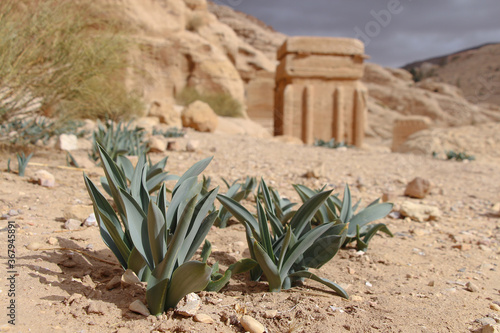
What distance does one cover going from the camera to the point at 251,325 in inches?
47.2

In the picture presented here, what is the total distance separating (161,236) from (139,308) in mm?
243

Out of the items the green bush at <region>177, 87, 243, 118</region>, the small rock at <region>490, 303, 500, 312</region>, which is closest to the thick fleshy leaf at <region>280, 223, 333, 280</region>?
the small rock at <region>490, 303, 500, 312</region>

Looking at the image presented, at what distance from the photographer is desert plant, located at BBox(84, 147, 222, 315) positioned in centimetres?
119

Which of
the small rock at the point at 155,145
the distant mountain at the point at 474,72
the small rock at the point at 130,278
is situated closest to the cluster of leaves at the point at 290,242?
the small rock at the point at 130,278

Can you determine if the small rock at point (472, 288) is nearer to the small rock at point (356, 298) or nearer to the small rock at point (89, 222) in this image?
the small rock at point (356, 298)

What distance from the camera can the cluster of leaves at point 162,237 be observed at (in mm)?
1190

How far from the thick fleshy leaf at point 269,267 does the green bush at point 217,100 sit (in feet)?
43.8

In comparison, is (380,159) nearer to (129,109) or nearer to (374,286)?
(374,286)

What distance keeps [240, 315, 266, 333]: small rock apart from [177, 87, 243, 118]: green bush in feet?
44.5

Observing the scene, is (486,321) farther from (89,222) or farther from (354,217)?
(89,222)

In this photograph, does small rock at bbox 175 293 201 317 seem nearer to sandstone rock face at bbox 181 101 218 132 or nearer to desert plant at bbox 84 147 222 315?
desert plant at bbox 84 147 222 315

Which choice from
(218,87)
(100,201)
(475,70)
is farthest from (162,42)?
(475,70)

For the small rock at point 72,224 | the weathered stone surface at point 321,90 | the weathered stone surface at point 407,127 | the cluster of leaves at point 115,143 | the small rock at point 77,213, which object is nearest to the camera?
the small rock at point 72,224

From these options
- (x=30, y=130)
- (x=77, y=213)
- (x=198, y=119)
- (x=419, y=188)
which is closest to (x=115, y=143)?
(x=30, y=130)
